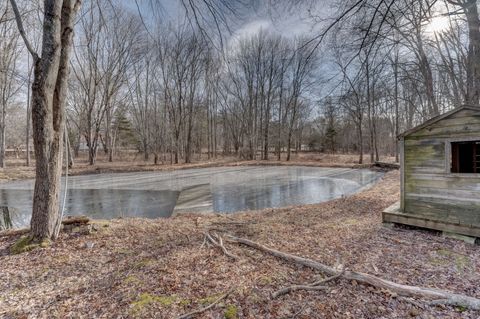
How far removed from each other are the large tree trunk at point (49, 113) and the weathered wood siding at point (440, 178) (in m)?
5.91

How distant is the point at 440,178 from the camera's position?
173 inches

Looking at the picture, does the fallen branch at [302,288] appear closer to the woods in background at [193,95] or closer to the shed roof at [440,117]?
the shed roof at [440,117]

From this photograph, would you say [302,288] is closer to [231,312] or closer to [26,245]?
[231,312]

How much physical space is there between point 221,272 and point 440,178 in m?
4.04

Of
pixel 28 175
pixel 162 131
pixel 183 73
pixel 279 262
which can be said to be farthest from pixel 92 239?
pixel 162 131

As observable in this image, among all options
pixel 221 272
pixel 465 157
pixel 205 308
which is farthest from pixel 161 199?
pixel 465 157

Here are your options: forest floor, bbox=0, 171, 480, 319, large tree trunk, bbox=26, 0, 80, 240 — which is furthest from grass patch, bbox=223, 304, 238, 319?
large tree trunk, bbox=26, 0, 80, 240

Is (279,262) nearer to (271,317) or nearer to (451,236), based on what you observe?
(271,317)

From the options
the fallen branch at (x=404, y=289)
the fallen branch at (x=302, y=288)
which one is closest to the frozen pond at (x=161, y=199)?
the fallen branch at (x=404, y=289)

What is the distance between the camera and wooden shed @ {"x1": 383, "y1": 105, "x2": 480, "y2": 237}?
13.3ft

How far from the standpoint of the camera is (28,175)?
14.7 metres

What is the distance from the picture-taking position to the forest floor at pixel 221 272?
231 centimetres

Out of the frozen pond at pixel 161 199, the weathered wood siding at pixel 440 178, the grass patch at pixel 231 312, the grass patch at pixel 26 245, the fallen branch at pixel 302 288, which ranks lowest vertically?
the frozen pond at pixel 161 199

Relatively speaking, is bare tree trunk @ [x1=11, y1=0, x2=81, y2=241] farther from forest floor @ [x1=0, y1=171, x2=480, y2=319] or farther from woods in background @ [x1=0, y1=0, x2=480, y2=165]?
woods in background @ [x1=0, y1=0, x2=480, y2=165]
